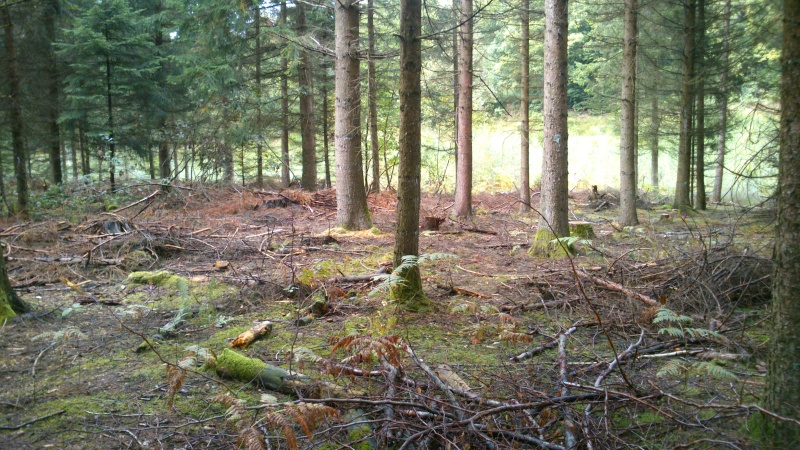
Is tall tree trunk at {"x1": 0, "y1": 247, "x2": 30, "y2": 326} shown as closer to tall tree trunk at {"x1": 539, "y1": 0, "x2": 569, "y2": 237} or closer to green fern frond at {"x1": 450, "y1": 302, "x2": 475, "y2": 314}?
green fern frond at {"x1": 450, "y1": 302, "x2": 475, "y2": 314}

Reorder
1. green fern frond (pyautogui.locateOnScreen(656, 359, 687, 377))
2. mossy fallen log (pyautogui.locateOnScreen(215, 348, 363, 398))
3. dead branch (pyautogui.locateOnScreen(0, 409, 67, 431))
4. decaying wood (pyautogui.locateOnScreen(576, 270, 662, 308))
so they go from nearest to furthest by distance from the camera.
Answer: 1. green fern frond (pyautogui.locateOnScreen(656, 359, 687, 377))
2. dead branch (pyautogui.locateOnScreen(0, 409, 67, 431))
3. mossy fallen log (pyautogui.locateOnScreen(215, 348, 363, 398))
4. decaying wood (pyautogui.locateOnScreen(576, 270, 662, 308))

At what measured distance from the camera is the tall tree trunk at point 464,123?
13.6 meters

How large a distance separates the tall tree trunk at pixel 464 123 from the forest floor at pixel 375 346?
4.57 metres

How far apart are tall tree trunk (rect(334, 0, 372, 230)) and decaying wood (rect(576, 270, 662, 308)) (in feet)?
19.7

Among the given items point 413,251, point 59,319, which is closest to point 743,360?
point 413,251

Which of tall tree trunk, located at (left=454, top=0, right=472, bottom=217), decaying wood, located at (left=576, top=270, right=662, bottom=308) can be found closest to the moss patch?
decaying wood, located at (left=576, top=270, right=662, bottom=308)

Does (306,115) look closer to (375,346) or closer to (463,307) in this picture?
(463,307)

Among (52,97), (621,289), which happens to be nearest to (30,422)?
(621,289)

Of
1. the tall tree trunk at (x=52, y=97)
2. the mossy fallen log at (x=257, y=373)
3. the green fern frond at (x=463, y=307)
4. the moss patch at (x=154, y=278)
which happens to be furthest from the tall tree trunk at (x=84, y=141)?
the green fern frond at (x=463, y=307)

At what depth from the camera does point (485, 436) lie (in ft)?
9.18

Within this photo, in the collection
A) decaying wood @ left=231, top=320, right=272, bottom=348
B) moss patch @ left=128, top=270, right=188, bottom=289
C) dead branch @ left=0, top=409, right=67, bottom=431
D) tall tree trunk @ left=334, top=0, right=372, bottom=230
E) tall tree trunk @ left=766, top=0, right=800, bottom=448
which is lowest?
dead branch @ left=0, top=409, right=67, bottom=431

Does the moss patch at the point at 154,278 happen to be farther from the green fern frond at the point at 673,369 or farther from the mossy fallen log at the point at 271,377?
the green fern frond at the point at 673,369

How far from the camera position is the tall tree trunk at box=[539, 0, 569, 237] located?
8.88 meters

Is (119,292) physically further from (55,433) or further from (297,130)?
(297,130)
